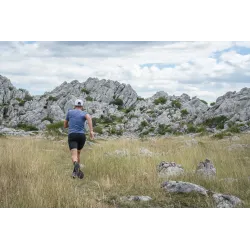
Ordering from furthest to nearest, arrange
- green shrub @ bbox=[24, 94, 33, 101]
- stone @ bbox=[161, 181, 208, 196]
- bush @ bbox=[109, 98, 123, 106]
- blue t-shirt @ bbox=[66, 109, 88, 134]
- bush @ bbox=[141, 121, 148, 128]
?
bush @ bbox=[109, 98, 123, 106] < green shrub @ bbox=[24, 94, 33, 101] < bush @ bbox=[141, 121, 148, 128] < blue t-shirt @ bbox=[66, 109, 88, 134] < stone @ bbox=[161, 181, 208, 196]

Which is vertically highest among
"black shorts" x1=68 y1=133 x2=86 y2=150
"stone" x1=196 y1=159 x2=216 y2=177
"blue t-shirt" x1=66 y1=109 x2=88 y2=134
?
"blue t-shirt" x1=66 y1=109 x2=88 y2=134

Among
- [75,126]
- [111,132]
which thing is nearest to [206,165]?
[75,126]

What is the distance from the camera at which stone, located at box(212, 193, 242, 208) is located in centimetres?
641

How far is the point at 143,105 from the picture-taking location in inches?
3041

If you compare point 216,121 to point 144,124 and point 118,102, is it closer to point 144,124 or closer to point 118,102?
point 144,124

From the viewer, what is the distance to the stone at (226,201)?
641cm

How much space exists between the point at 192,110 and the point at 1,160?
57208 mm

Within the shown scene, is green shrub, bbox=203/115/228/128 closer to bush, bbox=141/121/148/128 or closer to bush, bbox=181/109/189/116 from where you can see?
bush, bbox=141/121/148/128

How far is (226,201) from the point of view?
A: 6527 millimetres

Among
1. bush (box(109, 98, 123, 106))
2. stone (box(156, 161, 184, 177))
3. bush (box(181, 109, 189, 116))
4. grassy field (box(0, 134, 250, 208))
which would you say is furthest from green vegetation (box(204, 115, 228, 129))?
bush (box(109, 98, 123, 106))

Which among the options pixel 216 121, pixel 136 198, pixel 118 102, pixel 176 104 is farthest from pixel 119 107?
pixel 136 198

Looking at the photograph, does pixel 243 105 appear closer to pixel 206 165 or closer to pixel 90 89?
pixel 206 165

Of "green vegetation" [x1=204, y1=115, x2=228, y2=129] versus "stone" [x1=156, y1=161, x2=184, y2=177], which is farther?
"green vegetation" [x1=204, y1=115, x2=228, y2=129]
